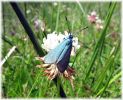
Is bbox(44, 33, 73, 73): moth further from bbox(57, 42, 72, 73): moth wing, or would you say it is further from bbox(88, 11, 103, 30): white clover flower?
bbox(88, 11, 103, 30): white clover flower

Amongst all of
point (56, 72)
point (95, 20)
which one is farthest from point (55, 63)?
point (95, 20)

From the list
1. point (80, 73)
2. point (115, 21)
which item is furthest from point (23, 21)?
point (115, 21)

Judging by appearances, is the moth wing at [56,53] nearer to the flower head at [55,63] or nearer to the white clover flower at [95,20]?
the flower head at [55,63]

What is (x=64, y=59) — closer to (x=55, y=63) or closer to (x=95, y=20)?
(x=55, y=63)

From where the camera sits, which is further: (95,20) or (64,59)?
(95,20)

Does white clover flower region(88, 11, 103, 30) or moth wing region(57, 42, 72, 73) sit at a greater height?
white clover flower region(88, 11, 103, 30)

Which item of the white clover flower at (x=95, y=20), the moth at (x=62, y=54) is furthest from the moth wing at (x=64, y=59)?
the white clover flower at (x=95, y=20)

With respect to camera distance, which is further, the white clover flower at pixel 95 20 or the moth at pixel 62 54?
the white clover flower at pixel 95 20

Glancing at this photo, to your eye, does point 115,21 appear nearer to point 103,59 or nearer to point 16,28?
point 16,28

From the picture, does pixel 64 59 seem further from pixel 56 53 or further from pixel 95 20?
pixel 95 20

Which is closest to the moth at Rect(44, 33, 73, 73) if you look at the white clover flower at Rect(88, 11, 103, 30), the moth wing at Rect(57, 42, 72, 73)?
the moth wing at Rect(57, 42, 72, 73)
